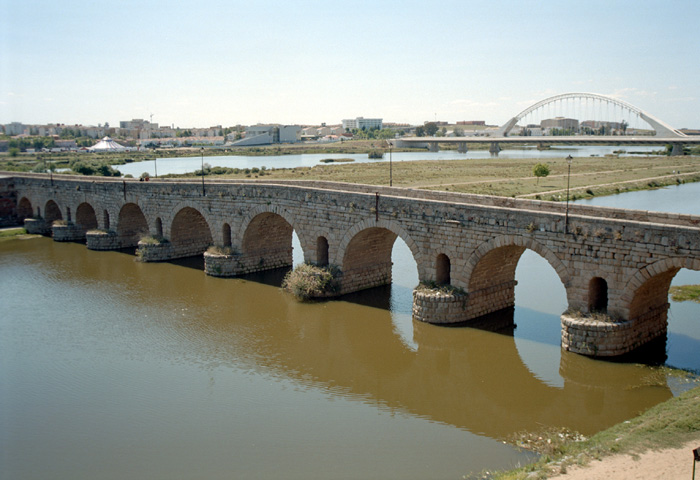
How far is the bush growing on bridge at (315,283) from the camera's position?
20.1m

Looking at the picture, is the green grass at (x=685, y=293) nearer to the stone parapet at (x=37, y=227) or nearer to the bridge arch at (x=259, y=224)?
the bridge arch at (x=259, y=224)

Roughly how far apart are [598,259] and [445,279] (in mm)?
4801

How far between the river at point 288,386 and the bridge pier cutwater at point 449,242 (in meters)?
0.81

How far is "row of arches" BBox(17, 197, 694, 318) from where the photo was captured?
1445cm

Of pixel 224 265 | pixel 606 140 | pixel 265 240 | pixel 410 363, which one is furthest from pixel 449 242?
pixel 606 140

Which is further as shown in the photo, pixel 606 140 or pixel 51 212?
pixel 606 140

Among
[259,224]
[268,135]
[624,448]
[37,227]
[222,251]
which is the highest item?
[268,135]

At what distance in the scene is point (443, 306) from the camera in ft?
56.0

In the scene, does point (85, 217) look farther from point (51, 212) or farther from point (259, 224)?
point (259, 224)

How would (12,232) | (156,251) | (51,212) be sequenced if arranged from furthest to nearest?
1. (51,212)
2. (12,232)
3. (156,251)

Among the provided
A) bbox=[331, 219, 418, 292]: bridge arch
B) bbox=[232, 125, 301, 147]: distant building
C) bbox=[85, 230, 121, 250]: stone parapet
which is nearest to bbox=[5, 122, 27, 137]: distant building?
bbox=[232, 125, 301, 147]: distant building

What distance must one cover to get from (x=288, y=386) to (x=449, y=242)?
5992mm

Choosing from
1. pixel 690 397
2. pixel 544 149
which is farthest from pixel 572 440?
pixel 544 149

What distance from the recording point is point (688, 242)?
496 inches
